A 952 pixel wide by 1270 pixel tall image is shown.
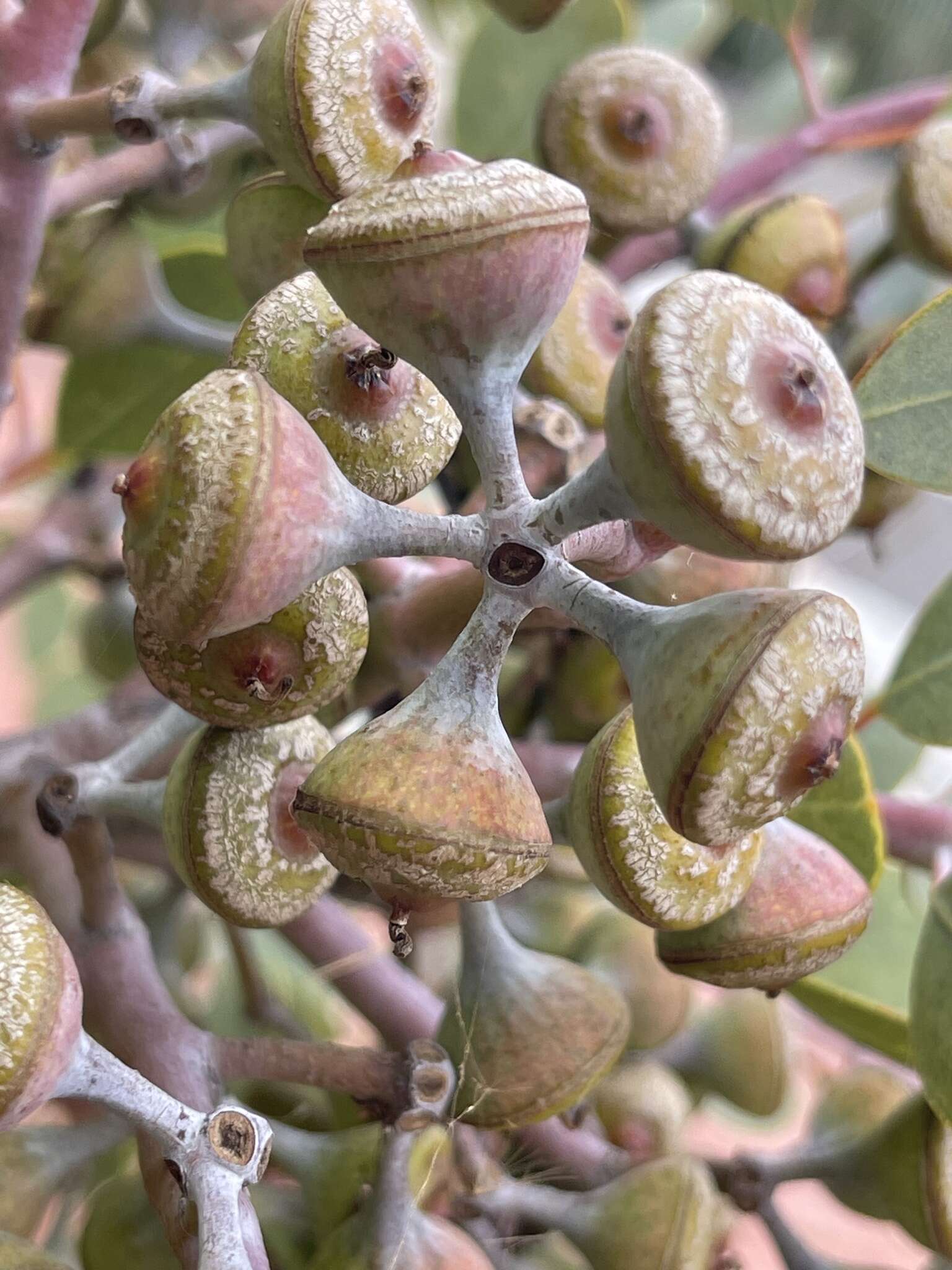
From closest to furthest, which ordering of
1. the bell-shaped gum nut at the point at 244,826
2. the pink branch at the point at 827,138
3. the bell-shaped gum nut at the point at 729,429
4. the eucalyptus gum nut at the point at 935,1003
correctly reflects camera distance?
the bell-shaped gum nut at the point at 729,429
the bell-shaped gum nut at the point at 244,826
the eucalyptus gum nut at the point at 935,1003
the pink branch at the point at 827,138

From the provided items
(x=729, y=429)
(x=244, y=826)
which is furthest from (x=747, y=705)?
(x=244, y=826)

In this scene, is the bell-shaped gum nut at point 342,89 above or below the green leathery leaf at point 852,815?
above

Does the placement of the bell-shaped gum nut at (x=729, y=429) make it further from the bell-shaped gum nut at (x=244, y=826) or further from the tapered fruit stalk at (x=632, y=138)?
the tapered fruit stalk at (x=632, y=138)

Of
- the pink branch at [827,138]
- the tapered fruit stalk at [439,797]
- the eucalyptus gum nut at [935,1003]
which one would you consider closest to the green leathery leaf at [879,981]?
the eucalyptus gum nut at [935,1003]

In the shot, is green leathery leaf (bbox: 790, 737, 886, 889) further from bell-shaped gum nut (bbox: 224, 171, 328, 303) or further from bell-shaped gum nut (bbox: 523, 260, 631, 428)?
bell-shaped gum nut (bbox: 224, 171, 328, 303)

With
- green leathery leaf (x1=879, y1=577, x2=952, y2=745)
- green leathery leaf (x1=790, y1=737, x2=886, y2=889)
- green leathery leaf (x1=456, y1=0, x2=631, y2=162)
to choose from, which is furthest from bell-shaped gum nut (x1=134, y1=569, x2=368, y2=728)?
green leathery leaf (x1=456, y1=0, x2=631, y2=162)

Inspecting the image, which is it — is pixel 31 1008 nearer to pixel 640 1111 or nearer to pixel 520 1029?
pixel 520 1029

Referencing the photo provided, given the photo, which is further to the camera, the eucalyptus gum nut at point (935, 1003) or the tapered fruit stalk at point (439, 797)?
the eucalyptus gum nut at point (935, 1003)
